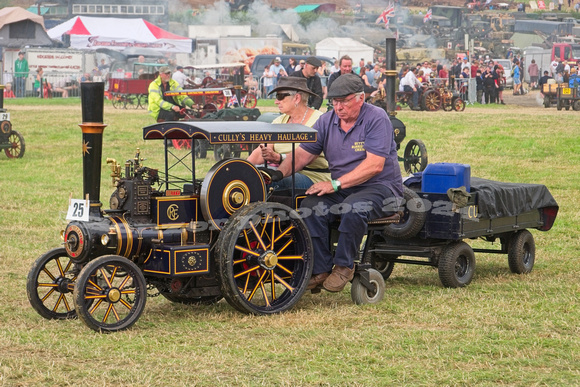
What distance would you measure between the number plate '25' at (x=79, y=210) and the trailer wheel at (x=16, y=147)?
1215cm

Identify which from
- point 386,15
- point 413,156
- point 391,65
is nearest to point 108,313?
point 391,65

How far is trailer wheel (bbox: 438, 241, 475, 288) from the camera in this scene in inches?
287

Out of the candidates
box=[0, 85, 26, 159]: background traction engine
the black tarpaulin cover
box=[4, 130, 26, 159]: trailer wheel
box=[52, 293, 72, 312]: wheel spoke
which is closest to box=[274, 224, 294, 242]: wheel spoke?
box=[52, 293, 72, 312]: wheel spoke

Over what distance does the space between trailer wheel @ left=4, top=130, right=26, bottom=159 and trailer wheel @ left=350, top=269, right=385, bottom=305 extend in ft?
39.5

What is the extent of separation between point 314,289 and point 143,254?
136cm

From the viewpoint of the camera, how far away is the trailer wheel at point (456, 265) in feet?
23.9

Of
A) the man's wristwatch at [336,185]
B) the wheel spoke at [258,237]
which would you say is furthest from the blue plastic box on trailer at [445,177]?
the wheel spoke at [258,237]

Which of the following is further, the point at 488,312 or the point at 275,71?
the point at 275,71

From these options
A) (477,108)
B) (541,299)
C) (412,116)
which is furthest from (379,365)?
(477,108)

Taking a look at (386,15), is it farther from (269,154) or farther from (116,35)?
(269,154)

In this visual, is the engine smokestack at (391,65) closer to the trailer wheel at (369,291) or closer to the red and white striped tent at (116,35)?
the trailer wheel at (369,291)

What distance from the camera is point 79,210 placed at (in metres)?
5.81

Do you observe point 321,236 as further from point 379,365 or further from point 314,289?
point 379,365

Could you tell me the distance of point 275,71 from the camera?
35.6 m
